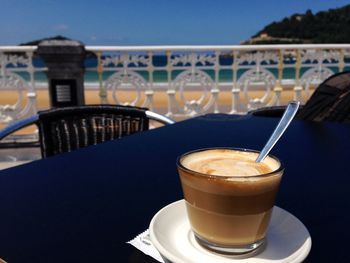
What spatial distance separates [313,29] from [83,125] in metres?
8.34

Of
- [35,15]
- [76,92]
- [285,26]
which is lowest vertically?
[76,92]

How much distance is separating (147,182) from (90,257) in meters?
0.29

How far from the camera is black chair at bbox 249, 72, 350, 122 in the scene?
5.41 ft

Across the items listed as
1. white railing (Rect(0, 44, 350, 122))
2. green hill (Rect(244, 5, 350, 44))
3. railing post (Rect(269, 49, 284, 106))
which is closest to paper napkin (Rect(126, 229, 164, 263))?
white railing (Rect(0, 44, 350, 122))

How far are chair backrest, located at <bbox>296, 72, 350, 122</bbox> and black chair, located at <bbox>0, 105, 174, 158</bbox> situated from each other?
662 millimetres

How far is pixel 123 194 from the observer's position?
2.43ft

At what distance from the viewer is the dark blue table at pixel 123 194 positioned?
0.55m

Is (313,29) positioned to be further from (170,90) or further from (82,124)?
(82,124)

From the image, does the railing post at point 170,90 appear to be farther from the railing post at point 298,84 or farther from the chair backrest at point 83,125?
the chair backrest at point 83,125

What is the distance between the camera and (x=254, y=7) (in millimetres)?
50188

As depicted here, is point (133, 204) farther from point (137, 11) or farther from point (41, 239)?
point (137, 11)

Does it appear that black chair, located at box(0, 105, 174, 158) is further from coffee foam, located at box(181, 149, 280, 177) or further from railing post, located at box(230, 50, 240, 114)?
railing post, located at box(230, 50, 240, 114)

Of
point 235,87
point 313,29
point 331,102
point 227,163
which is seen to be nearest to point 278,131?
point 227,163

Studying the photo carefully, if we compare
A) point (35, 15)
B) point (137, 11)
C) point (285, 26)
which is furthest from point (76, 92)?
point (137, 11)
